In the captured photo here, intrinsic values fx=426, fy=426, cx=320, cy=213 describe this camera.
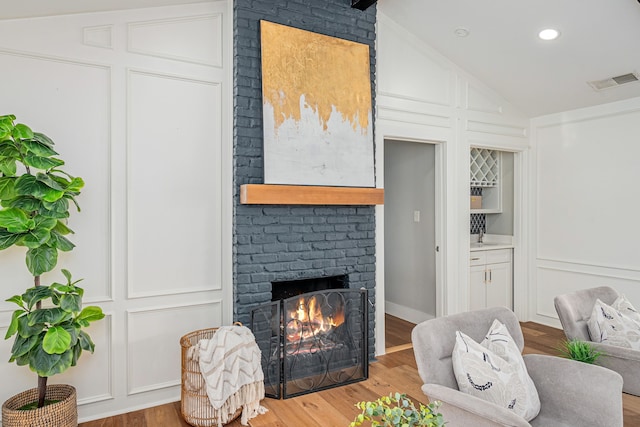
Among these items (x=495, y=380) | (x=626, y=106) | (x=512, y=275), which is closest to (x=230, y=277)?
(x=495, y=380)

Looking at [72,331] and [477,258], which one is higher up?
[477,258]

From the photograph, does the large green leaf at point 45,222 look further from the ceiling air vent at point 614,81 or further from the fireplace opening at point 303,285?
the ceiling air vent at point 614,81

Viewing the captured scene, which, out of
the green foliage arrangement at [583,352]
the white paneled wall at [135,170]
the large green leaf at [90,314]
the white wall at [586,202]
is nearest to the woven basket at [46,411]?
the white paneled wall at [135,170]

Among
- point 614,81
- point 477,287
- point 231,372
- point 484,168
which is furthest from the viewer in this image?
point 484,168

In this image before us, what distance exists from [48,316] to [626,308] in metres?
3.59

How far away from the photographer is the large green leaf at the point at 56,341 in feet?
6.86

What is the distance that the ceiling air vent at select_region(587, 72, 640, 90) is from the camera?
368cm

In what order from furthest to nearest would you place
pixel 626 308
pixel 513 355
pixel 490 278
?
pixel 490 278, pixel 626 308, pixel 513 355

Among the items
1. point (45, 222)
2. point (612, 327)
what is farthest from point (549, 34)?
point (45, 222)

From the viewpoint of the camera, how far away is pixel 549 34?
3.38 metres

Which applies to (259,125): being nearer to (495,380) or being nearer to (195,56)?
(195,56)

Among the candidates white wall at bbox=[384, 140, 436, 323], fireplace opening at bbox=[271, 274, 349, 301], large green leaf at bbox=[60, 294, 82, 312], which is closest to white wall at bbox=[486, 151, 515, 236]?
white wall at bbox=[384, 140, 436, 323]

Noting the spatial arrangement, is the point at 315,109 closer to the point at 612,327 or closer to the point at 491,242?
the point at 612,327

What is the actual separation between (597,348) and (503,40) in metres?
2.51
